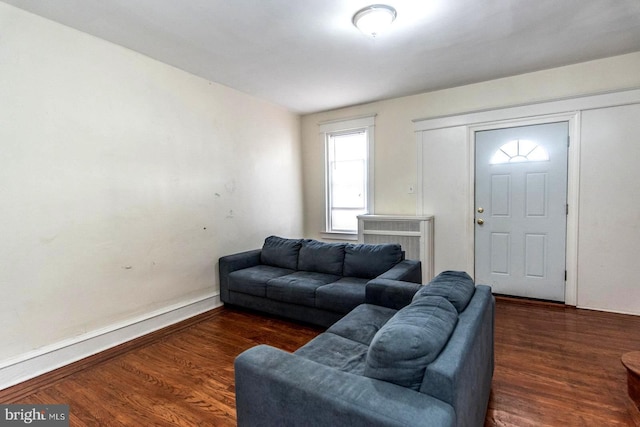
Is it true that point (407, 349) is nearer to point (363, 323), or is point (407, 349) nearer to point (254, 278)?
point (363, 323)

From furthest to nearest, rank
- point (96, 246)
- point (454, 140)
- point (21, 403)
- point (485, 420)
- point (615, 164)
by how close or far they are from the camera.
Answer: point (454, 140) → point (615, 164) → point (96, 246) → point (21, 403) → point (485, 420)

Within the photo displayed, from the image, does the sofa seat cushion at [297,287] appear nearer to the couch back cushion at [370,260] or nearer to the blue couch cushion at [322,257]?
the blue couch cushion at [322,257]

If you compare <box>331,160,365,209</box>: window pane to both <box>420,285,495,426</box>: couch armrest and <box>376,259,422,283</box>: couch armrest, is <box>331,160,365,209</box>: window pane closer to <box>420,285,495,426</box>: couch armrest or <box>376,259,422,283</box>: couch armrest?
<box>376,259,422,283</box>: couch armrest

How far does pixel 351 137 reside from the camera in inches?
185

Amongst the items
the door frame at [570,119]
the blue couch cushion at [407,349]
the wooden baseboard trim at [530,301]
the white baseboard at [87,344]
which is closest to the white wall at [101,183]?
the white baseboard at [87,344]

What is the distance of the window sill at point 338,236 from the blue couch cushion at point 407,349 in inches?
134

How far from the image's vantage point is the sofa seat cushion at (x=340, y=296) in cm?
265

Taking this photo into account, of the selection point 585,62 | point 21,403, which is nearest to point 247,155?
point 21,403

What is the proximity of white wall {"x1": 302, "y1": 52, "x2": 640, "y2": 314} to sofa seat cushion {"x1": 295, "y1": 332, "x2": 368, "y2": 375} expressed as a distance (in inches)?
105

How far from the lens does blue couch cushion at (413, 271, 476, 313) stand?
1.58 meters

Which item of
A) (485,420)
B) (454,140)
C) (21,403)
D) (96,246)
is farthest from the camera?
(454,140)

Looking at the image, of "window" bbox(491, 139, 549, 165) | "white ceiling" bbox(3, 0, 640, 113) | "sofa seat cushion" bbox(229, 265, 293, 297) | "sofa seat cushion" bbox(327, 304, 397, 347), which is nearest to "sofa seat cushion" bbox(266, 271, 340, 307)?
"sofa seat cushion" bbox(229, 265, 293, 297)

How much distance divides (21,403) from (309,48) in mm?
3319

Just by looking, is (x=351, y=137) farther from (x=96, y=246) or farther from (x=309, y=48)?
(x=96, y=246)
